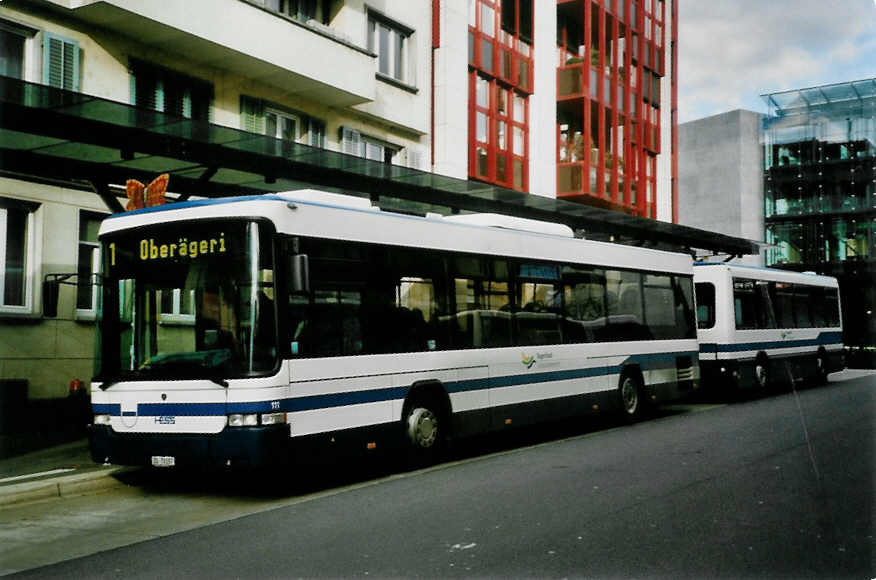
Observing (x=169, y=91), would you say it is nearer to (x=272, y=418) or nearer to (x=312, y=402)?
(x=312, y=402)

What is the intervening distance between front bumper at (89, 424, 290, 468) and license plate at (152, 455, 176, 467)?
0.06 feet

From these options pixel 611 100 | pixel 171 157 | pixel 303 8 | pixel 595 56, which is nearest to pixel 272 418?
pixel 171 157

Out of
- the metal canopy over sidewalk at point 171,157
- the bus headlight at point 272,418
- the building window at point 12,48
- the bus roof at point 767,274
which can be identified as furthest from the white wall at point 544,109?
the bus headlight at point 272,418

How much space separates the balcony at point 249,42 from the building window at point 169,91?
1.41 ft

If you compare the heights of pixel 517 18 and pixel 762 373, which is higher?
pixel 517 18

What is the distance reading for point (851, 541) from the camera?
6.88 meters

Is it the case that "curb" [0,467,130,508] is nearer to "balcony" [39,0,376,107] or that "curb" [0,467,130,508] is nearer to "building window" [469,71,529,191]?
"balcony" [39,0,376,107]

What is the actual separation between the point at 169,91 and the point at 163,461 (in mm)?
10638

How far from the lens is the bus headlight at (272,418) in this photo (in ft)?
29.8

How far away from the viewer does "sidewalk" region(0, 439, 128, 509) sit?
956cm

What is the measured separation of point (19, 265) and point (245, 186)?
12.7ft

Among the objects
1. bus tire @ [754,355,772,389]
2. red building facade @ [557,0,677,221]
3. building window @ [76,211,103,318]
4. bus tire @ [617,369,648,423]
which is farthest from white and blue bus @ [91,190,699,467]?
red building facade @ [557,0,677,221]

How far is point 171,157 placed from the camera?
12688 mm

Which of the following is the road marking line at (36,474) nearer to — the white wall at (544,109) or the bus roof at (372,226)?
the bus roof at (372,226)
